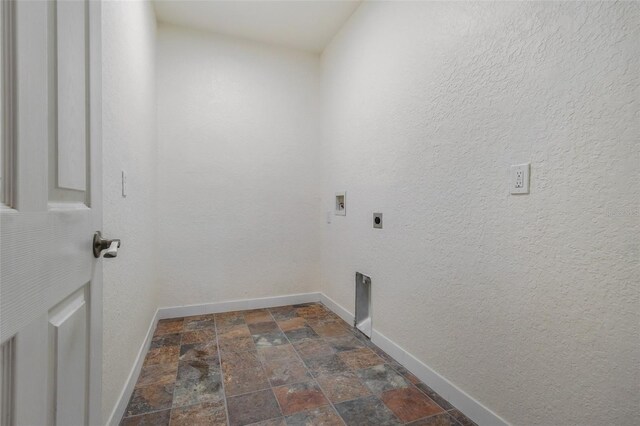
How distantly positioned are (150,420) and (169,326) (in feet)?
3.82

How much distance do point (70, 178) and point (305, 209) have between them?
2470 mm

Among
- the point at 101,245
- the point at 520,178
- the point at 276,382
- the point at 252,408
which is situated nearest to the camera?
the point at 101,245

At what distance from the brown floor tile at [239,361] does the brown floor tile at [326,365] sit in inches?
13.4

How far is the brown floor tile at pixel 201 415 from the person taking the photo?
54.1 inches

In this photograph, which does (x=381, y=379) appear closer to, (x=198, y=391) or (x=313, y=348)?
(x=313, y=348)

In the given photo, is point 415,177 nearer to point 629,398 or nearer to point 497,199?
point 497,199

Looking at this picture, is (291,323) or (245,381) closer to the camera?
(245,381)

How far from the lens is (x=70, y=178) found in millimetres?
646

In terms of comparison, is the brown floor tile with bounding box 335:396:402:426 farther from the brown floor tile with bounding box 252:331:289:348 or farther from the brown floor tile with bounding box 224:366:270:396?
the brown floor tile with bounding box 252:331:289:348

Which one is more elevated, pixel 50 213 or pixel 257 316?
pixel 50 213

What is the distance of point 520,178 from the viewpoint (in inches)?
47.4

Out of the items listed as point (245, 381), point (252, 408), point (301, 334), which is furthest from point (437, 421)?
point (301, 334)

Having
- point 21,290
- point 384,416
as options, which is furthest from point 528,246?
point 21,290

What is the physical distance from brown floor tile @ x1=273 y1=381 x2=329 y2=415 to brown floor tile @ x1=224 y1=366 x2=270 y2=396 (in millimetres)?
110
